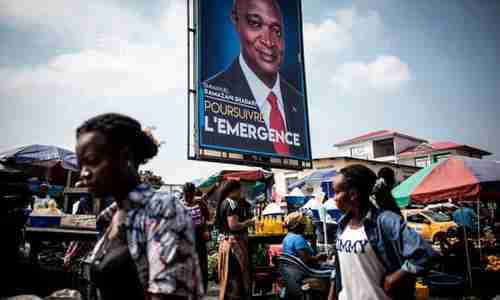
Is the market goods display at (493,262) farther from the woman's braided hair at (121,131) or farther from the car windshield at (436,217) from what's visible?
the woman's braided hair at (121,131)

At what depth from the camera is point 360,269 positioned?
222 centimetres

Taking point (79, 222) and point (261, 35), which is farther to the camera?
point (261, 35)

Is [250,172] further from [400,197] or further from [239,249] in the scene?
[239,249]

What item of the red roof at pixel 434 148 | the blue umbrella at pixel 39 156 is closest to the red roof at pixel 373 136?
the red roof at pixel 434 148

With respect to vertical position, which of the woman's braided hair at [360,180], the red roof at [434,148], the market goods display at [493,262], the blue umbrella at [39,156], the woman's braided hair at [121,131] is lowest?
the market goods display at [493,262]

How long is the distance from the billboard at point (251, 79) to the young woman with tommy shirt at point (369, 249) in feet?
22.7

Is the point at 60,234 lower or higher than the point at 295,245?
higher

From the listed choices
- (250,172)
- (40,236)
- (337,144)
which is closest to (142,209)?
(40,236)

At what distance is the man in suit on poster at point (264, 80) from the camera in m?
10.4

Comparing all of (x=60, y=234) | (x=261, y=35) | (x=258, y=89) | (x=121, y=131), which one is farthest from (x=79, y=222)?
(x=261, y=35)

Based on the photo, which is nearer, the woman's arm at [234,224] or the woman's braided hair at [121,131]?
the woman's braided hair at [121,131]

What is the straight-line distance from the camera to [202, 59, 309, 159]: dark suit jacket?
9766 millimetres

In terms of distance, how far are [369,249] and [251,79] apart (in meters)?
9.04

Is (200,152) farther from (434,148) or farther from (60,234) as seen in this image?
(434,148)
